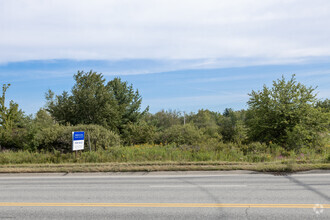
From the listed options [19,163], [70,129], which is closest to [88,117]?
[70,129]

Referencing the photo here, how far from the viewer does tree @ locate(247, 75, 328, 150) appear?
19.6 m

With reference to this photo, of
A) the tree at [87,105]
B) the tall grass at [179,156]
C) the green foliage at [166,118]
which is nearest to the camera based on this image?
the tall grass at [179,156]

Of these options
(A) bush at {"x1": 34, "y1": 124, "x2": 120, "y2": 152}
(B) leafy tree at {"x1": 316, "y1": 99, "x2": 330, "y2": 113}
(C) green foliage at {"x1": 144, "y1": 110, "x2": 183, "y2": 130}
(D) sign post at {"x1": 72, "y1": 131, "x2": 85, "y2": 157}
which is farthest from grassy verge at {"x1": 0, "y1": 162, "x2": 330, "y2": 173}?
(C) green foliage at {"x1": 144, "y1": 110, "x2": 183, "y2": 130}

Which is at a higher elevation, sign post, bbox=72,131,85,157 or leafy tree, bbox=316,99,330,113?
leafy tree, bbox=316,99,330,113

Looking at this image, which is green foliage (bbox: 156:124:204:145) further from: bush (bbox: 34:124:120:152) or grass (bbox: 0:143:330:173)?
grass (bbox: 0:143:330:173)

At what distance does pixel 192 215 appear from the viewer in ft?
20.4

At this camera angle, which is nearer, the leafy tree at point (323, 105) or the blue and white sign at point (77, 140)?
the blue and white sign at point (77, 140)

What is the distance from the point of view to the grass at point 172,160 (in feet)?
40.5

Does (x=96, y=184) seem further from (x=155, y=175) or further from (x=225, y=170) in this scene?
(x=225, y=170)

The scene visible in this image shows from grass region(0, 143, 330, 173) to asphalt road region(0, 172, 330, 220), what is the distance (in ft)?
3.61

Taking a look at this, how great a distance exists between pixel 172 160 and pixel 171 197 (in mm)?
6469

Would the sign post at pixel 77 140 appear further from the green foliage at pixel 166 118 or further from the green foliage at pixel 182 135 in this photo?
the green foliage at pixel 166 118

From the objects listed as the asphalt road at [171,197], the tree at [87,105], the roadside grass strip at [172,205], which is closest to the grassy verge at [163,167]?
the asphalt road at [171,197]

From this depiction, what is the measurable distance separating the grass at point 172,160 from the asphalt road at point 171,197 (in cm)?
110
